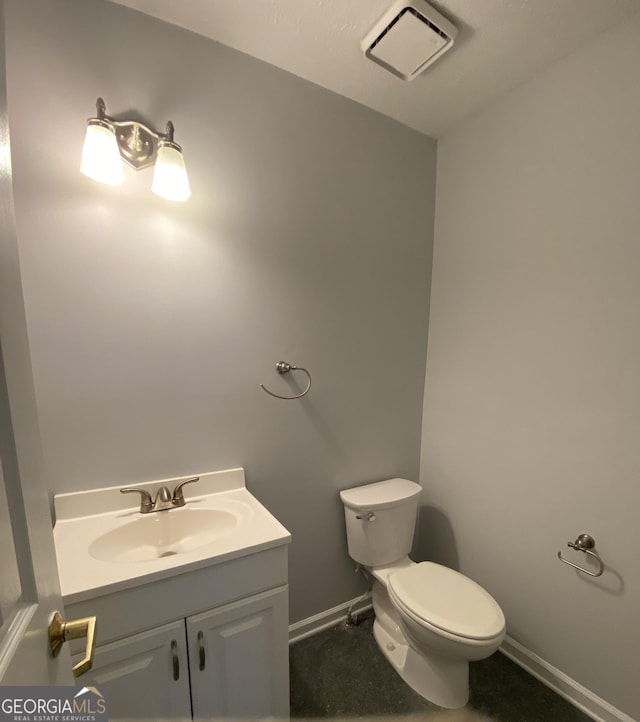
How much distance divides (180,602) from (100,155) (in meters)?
1.32

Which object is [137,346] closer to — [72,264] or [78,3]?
[72,264]

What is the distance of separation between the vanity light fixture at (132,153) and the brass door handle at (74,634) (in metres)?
1.13

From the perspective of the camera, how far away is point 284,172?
1426 mm

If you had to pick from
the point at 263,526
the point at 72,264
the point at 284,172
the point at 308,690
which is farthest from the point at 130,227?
the point at 308,690

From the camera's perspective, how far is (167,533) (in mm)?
1247

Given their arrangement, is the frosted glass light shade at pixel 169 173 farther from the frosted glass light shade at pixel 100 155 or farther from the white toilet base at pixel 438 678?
the white toilet base at pixel 438 678

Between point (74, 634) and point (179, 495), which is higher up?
point (74, 634)

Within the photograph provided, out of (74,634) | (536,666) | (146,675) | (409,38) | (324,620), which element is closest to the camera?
(74,634)

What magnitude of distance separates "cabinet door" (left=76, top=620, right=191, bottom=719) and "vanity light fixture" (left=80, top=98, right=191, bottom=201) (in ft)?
4.34

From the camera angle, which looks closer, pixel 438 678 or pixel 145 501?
pixel 145 501

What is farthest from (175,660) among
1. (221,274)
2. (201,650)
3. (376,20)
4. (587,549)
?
(376,20)

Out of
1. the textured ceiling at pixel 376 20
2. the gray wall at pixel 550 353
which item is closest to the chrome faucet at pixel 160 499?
the gray wall at pixel 550 353

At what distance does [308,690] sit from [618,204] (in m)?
2.20

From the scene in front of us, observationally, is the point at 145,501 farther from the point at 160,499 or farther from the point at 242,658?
the point at 242,658
